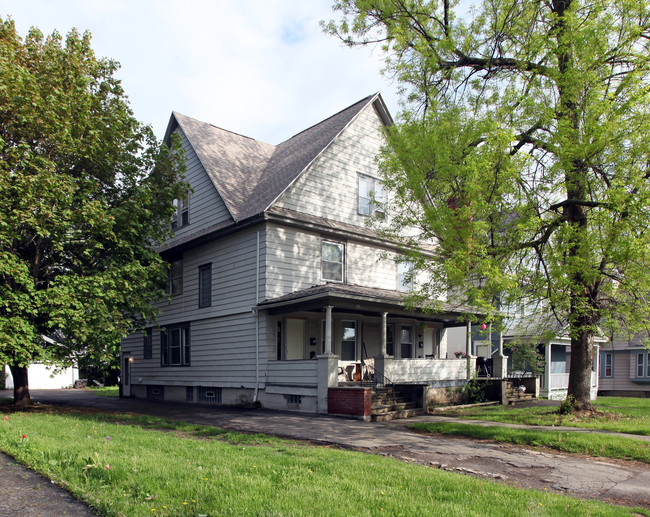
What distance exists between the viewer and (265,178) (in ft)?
69.4

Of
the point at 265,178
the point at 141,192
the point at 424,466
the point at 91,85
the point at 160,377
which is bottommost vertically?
the point at 160,377

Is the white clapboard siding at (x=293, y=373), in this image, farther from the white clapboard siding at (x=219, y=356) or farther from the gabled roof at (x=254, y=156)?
the gabled roof at (x=254, y=156)

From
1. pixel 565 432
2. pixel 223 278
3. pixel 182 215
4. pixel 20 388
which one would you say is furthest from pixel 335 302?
pixel 20 388

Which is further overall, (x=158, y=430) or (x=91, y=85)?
(x=91, y=85)

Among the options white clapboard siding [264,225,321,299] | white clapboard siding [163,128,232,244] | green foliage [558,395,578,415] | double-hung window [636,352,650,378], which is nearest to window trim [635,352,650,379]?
double-hung window [636,352,650,378]

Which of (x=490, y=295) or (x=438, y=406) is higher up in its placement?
(x=490, y=295)

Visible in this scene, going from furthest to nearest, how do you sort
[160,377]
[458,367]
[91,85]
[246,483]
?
1. [160,377]
2. [458,367]
3. [91,85]
4. [246,483]

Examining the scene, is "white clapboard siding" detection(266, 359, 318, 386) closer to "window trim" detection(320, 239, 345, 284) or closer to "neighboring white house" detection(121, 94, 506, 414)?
"neighboring white house" detection(121, 94, 506, 414)

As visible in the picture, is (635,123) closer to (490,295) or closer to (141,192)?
(490,295)

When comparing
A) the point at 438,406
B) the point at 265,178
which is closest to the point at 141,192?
the point at 265,178

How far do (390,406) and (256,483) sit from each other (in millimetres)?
9572

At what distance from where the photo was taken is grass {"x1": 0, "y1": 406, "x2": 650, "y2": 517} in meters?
5.18

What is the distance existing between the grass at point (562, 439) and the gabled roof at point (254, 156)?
906cm

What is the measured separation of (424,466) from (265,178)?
15182mm
